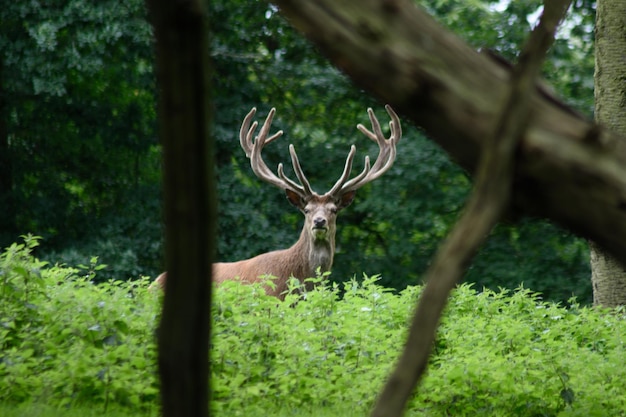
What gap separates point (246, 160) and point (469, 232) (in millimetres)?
15955

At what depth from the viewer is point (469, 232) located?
3.00 m

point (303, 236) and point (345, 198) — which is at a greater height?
point (345, 198)

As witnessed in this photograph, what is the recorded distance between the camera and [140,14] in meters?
17.0

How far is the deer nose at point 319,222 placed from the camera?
1125 cm

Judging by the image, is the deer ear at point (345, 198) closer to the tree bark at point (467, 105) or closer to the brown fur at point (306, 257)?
the brown fur at point (306, 257)

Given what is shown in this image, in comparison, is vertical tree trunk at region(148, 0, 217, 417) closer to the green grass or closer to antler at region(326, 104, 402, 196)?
the green grass

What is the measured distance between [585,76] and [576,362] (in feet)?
43.5

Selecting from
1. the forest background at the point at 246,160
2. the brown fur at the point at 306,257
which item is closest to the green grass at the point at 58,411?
the brown fur at the point at 306,257

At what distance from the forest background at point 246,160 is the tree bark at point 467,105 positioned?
14455mm

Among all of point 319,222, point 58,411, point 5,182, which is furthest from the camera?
point 5,182

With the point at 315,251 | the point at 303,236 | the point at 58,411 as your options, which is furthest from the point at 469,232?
the point at 303,236

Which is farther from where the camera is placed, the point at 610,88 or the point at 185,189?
the point at 610,88

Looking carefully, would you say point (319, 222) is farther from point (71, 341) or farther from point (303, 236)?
point (71, 341)

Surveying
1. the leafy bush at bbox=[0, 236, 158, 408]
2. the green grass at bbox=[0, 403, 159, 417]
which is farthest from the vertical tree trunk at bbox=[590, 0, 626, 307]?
the green grass at bbox=[0, 403, 159, 417]
